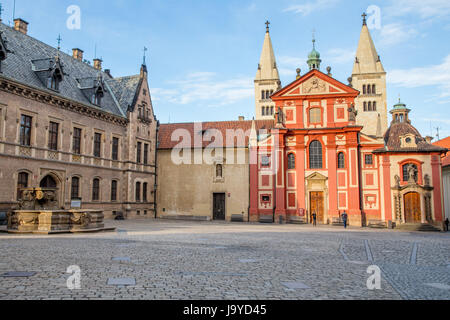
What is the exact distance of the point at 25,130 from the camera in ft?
86.9

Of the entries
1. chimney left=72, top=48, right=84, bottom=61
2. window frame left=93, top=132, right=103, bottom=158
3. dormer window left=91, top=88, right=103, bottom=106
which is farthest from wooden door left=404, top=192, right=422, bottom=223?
chimney left=72, top=48, right=84, bottom=61

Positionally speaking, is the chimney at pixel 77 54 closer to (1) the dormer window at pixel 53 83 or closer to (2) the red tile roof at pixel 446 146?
(1) the dormer window at pixel 53 83

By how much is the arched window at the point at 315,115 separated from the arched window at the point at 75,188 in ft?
74.6

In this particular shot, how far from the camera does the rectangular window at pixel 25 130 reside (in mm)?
26166

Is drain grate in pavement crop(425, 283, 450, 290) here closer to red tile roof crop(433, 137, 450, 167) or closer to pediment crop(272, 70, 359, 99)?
pediment crop(272, 70, 359, 99)

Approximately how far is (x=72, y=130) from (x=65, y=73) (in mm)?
4942

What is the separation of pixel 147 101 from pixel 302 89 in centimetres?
1627

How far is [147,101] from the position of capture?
1593 inches

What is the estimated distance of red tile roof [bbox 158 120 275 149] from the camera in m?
41.2

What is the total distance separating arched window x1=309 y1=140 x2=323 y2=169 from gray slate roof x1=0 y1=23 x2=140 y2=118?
61.0ft

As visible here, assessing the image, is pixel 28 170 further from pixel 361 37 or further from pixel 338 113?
pixel 361 37

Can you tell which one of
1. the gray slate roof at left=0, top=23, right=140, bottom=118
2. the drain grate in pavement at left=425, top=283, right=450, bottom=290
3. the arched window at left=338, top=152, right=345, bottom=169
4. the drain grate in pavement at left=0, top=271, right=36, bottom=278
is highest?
the gray slate roof at left=0, top=23, right=140, bottom=118

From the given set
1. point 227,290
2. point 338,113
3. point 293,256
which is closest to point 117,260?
point 227,290

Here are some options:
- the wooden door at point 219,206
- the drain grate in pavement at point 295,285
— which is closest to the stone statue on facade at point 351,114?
the wooden door at point 219,206
